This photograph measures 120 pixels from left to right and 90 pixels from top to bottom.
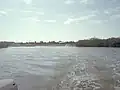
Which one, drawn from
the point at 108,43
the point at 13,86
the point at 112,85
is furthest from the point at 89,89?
the point at 108,43

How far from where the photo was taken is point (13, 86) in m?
8.59

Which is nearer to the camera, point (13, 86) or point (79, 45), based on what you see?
point (13, 86)

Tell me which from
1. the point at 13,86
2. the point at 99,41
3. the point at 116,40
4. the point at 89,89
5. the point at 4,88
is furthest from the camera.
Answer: the point at 99,41

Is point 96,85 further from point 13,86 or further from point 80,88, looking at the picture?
point 13,86

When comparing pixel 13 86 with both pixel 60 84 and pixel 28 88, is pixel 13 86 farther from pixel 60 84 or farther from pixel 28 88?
pixel 60 84

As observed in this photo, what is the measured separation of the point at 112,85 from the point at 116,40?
3299 inches

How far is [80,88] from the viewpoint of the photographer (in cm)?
1206

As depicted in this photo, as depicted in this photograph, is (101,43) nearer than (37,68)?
No

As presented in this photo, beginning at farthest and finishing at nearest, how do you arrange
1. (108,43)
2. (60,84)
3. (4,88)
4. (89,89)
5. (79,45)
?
(79,45)
(108,43)
(60,84)
(89,89)
(4,88)

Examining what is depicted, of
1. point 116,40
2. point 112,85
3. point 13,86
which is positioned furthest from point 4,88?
point 116,40

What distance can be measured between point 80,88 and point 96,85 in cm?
140

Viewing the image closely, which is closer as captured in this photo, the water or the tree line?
the water

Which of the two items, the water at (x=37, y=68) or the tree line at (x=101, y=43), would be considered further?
the tree line at (x=101, y=43)

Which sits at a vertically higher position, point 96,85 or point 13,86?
point 13,86
